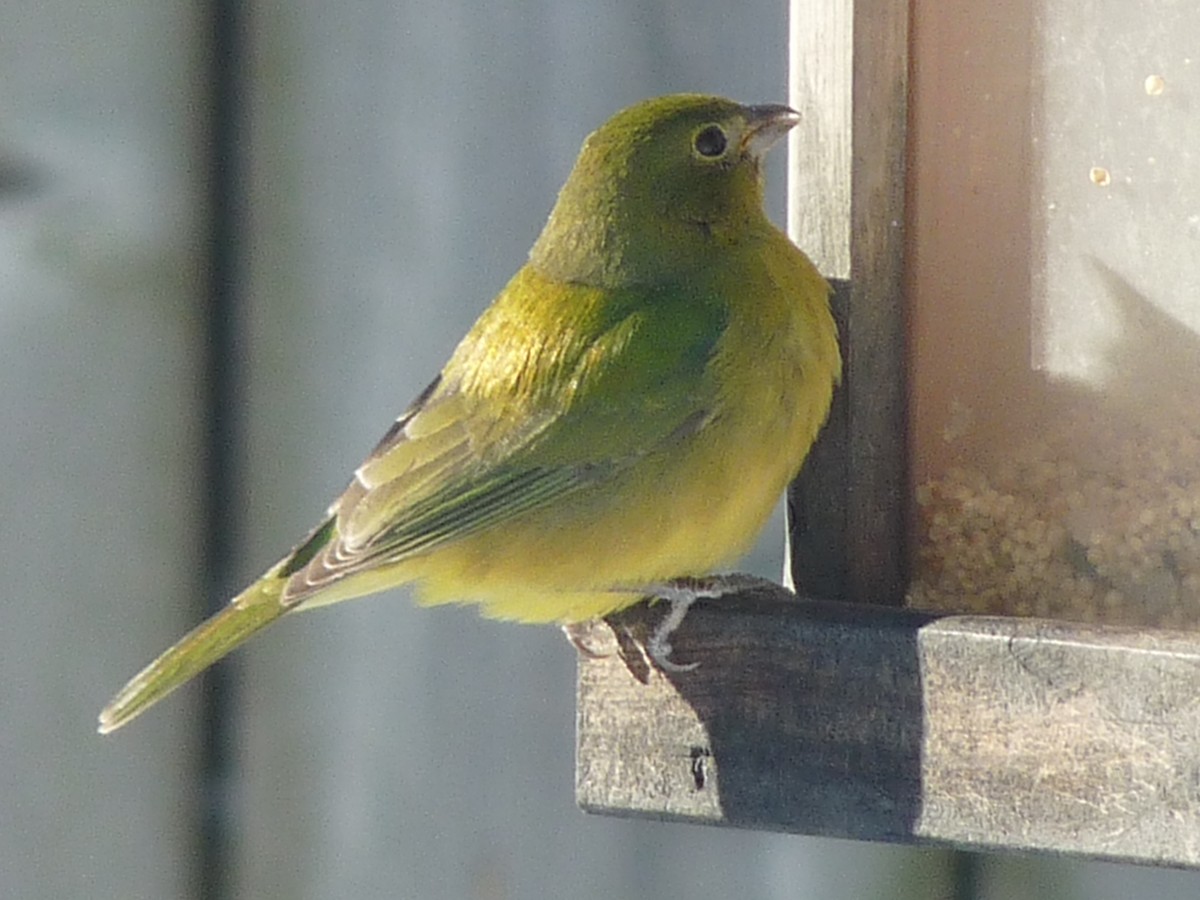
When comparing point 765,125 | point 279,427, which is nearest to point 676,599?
point 765,125

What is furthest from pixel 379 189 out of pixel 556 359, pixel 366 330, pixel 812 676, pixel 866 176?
pixel 812 676

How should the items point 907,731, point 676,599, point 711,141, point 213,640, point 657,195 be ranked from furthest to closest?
point 657,195, point 711,141, point 213,640, point 676,599, point 907,731

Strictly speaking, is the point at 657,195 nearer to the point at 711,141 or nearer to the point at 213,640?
the point at 711,141

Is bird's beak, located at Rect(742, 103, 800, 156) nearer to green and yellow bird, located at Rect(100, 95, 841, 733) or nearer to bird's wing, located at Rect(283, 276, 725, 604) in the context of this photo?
green and yellow bird, located at Rect(100, 95, 841, 733)

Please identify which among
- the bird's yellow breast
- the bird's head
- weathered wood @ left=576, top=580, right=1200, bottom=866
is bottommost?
weathered wood @ left=576, top=580, right=1200, bottom=866

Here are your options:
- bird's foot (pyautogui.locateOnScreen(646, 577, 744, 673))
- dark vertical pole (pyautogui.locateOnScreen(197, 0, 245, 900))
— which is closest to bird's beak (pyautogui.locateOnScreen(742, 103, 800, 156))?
bird's foot (pyautogui.locateOnScreen(646, 577, 744, 673))
